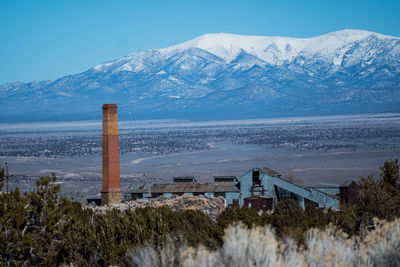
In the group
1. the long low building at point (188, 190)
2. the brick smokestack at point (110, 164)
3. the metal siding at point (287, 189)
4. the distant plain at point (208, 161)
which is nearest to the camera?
the metal siding at point (287, 189)

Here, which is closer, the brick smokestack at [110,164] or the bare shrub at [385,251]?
the bare shrub at [385,251]

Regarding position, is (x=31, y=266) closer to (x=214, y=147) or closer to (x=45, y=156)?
(x=45, y=156)

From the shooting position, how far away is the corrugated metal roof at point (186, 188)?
4000 cm

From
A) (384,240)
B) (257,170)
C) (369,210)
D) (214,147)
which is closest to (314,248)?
(384,240)

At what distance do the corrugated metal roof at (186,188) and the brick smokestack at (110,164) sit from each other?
1.75m

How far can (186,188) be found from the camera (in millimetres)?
41188

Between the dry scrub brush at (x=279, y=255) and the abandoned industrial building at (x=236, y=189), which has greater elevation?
the dry scrub brush at (x=279, y=255)

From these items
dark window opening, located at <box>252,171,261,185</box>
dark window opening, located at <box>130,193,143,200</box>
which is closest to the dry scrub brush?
dark window opening, located at <box>252,171,261,185</box>

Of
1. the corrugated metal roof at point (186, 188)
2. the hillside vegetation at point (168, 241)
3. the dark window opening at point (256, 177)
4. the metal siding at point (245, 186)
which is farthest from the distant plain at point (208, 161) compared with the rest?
the hillside vegetation at point (168, 241)

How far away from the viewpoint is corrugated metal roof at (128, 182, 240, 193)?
1575 inches

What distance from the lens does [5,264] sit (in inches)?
578

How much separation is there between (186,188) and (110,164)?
535cm

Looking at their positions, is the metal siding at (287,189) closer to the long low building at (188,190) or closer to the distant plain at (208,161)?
the long low building at (188,190)

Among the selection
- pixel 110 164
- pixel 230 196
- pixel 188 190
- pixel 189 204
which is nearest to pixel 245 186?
pixel 230 196
